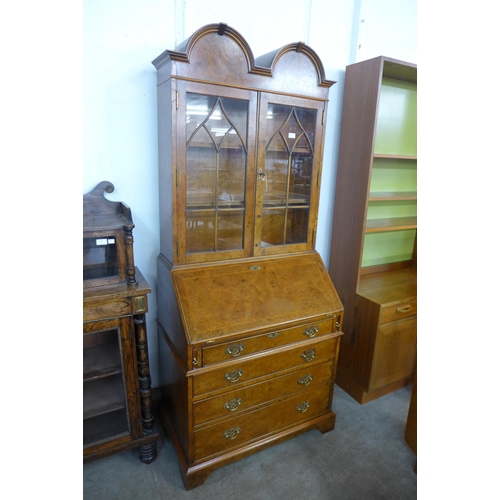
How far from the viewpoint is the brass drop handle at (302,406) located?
78.6 inches

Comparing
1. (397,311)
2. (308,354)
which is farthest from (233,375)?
(397,311)

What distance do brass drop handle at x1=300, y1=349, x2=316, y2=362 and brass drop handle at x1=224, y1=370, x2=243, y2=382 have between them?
1.22 feet

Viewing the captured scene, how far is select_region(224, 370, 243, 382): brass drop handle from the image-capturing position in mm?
1706

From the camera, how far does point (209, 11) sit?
1.88 m

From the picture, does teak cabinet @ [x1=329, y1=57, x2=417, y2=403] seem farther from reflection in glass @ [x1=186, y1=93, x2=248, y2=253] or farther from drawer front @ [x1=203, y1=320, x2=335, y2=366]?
reflection in glass @ [x1=186, y1=93, x2=248, y2=253]

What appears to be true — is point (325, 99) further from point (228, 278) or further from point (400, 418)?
point (400, 418)

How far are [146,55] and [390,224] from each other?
1870 millimetres

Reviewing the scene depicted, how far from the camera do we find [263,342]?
69.3 inches

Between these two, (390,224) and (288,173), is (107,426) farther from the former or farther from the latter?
(390,224)

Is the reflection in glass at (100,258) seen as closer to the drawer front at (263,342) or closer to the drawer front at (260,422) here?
the drawer front at (263,342)

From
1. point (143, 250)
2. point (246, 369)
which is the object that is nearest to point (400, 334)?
point (246, 369)

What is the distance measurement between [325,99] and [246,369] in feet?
4.80

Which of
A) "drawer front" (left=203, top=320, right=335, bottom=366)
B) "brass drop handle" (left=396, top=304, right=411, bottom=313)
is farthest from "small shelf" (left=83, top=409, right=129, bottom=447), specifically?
"brass drop handle" (left=396, top=304, right=411, bottom=313)
